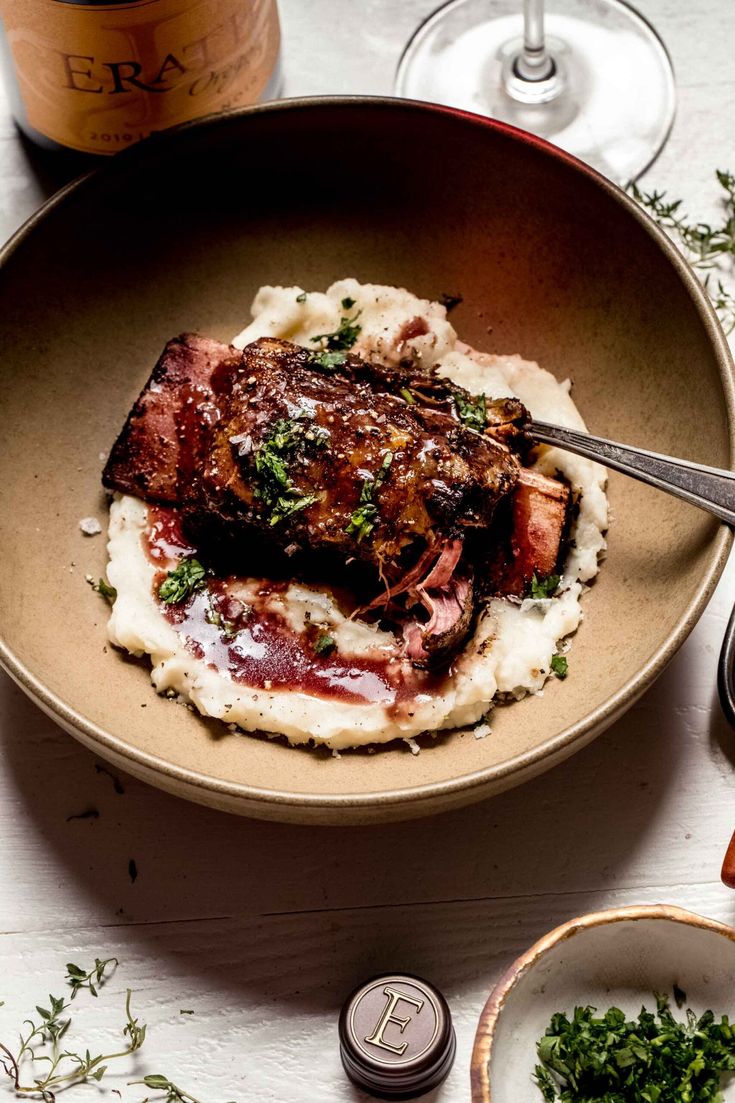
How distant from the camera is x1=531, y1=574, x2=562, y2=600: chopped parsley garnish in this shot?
16.6ft

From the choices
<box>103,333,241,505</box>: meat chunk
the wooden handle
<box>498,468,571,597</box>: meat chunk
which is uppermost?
<box>103,333,241,505</box>: meat chunk

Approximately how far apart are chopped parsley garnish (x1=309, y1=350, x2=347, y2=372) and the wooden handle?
2.32 m

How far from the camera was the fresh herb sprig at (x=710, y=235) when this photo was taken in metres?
5.71

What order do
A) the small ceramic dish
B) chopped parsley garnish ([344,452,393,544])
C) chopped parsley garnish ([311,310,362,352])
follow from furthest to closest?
chopped parsley garnish ([311,310,362,352]) → chopped parsley garnish ([344,452,393,544]) → the small ceramic dish

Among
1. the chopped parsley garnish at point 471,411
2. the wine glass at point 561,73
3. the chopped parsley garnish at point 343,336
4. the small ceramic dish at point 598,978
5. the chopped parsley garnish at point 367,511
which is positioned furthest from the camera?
the wine glass at point 561,73

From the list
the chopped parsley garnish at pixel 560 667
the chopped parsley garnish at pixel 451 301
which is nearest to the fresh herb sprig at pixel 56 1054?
the chopped parsley garnish at pixel 560 667

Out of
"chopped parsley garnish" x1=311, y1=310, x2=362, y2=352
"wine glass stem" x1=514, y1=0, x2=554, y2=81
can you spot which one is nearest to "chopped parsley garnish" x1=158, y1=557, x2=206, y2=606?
"chopped parsley garnish" x1=311, y1=310, x2=362, y2=352

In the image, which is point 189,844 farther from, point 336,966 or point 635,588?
point 635,588

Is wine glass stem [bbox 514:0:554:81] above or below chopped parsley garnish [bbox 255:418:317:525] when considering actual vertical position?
above

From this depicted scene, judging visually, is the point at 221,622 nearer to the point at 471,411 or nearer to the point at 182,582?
the point at 182,582

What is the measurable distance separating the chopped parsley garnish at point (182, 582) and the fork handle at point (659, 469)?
141 centimetres

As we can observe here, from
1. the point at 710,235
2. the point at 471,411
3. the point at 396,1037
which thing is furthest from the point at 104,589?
the point at 710,235

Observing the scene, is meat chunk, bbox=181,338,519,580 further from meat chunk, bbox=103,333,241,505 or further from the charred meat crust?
meat chunk, bbox=103,333,241,505

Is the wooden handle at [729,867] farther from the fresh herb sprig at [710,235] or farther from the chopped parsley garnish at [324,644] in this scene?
the fresh herb sprig at [710,235]
